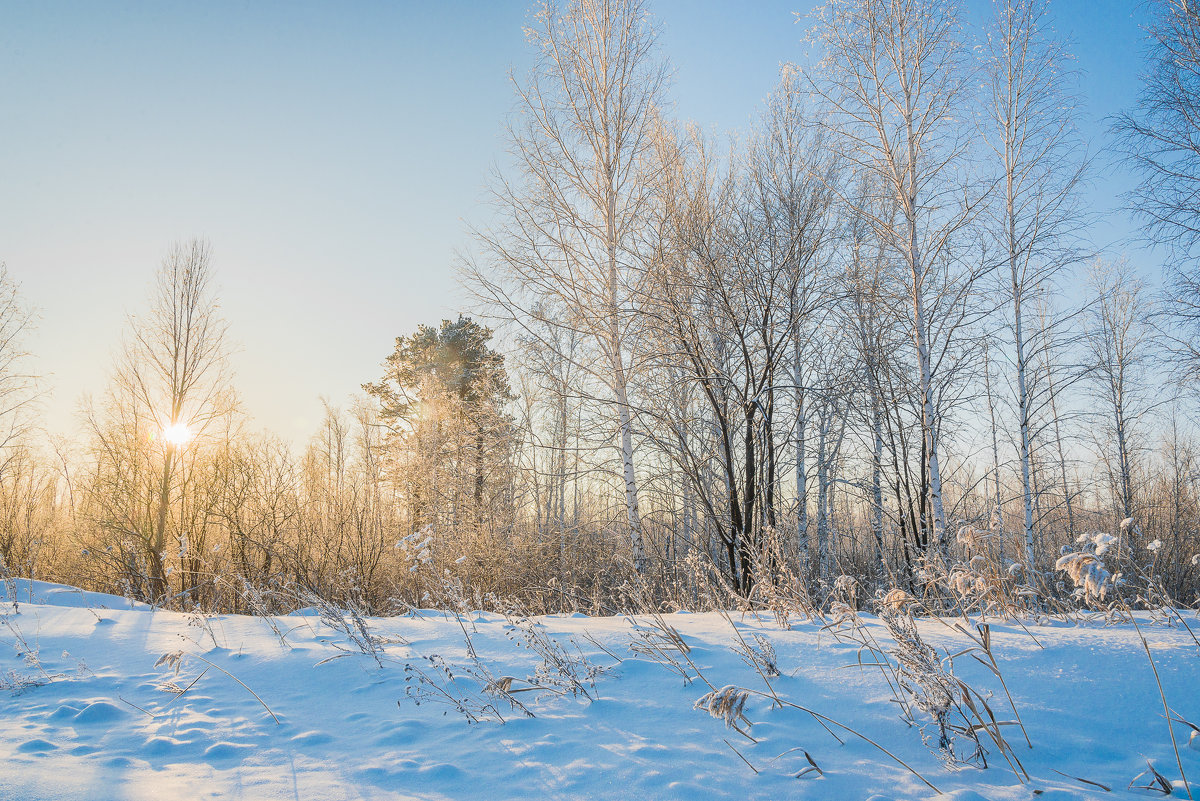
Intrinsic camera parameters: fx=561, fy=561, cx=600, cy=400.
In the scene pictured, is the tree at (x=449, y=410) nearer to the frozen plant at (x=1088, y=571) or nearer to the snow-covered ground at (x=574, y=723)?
the snow-covered ground at (x=574, y=723)

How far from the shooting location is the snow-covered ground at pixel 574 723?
1825 mm

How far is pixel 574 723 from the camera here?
2.36 m

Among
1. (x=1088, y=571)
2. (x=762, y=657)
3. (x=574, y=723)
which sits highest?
(x=1088, y=571)

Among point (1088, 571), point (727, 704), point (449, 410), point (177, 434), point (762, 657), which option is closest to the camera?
point (1088, 571)

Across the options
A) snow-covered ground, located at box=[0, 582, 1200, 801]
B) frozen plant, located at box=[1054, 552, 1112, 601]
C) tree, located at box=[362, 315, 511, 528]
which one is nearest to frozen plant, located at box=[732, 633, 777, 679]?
snow-covered ground, located at box=[0, 582, 1200, 801]

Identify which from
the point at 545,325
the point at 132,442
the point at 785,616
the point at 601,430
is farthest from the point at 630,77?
the point at 132,442

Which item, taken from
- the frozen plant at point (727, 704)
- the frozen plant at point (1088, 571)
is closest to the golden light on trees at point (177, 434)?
the frozen plant at point (727, 704)

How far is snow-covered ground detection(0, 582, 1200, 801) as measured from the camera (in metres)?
1.83

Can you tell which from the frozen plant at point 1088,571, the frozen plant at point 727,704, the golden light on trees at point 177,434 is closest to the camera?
the frozen plant at point 1088,571

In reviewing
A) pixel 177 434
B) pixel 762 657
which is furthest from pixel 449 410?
pixel 762 657

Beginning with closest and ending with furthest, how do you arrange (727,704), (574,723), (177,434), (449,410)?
(727,704) < (574,723) < (177,434) < (449,410)

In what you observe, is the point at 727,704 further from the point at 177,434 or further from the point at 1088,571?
the point at 177,434

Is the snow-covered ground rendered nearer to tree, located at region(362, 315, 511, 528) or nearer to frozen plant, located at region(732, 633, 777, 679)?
frozen plant, located at region(732, 633, 777, 679)

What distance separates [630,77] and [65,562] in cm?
1590
